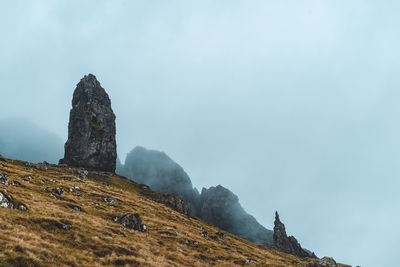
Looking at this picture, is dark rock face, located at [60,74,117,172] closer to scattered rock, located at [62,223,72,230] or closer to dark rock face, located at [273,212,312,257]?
dark rock face, located at [273,212,312,257]

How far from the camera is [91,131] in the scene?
143 metres

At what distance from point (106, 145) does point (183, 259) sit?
405 ft

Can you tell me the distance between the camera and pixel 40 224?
29.0 m

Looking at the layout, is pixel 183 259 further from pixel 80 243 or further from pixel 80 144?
pixel 80 144

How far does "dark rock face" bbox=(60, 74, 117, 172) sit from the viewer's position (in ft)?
456

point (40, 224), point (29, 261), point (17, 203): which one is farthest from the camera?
point (17, 203)

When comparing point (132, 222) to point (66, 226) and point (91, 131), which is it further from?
point (91, 131)

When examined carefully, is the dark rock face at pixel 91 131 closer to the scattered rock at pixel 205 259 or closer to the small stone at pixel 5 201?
the small stone at pixel 5 201

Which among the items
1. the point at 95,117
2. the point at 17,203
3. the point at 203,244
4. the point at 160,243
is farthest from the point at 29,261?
the point at 95,117

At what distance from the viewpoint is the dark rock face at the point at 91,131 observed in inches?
5477

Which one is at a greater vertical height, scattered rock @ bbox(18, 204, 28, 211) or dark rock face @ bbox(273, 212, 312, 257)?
scattered rock @ bbox(18, 204, 28, 211)

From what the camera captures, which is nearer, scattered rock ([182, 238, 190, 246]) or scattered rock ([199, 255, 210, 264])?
scattered rock ([199, 255, 210, 264])

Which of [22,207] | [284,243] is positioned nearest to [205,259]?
[22,207]

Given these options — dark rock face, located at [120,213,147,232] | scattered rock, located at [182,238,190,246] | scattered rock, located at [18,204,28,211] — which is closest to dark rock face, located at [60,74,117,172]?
dark rock face, located at [120,213,147,232]
